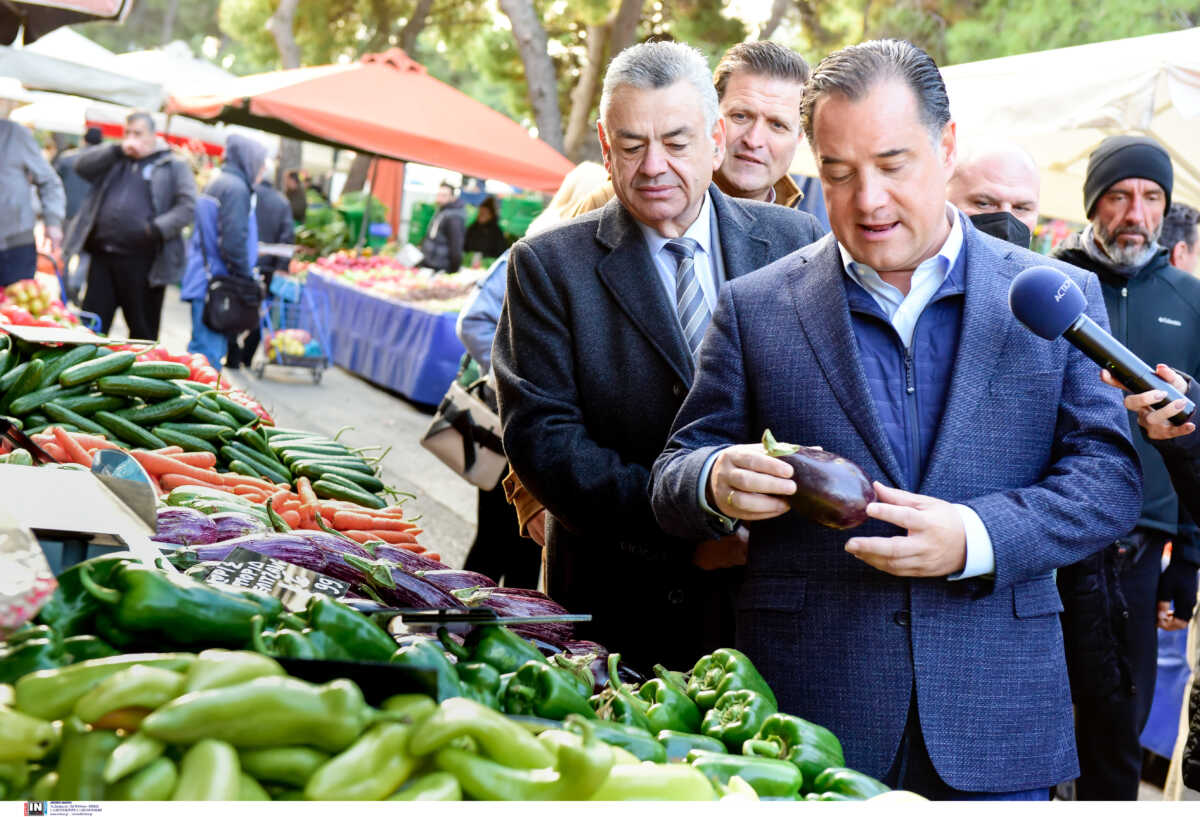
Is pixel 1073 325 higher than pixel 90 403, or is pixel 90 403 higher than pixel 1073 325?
pixel 1073 325

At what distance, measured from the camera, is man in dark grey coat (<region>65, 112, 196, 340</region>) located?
10383 millimetres

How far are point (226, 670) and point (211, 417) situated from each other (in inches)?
127

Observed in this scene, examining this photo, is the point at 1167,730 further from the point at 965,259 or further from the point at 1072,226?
→ the point at 1072,226

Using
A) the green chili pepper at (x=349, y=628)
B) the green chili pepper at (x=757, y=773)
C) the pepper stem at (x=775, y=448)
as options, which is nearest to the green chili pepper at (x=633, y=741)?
the green chili pepper at (x=757, y=773)

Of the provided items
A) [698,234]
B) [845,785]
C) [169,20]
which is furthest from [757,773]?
[169,20]

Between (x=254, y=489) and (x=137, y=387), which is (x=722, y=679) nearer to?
(x=254, y=489)

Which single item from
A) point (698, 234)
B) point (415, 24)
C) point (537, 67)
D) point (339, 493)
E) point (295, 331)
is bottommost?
point (295, 331)

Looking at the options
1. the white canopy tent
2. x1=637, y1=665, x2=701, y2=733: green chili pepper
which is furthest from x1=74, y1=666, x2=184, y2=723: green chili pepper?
the white canopy tent

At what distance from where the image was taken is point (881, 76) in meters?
2.18

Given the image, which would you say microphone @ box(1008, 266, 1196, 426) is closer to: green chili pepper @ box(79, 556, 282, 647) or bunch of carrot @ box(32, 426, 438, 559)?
green chili pepper @ box(79, 556, 282, 647)

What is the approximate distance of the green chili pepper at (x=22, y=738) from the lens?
1358 millimetres

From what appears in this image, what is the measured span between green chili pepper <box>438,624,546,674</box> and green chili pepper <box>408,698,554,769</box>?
0.50 metres

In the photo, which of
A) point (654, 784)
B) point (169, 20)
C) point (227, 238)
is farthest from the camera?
point (169, 20)
